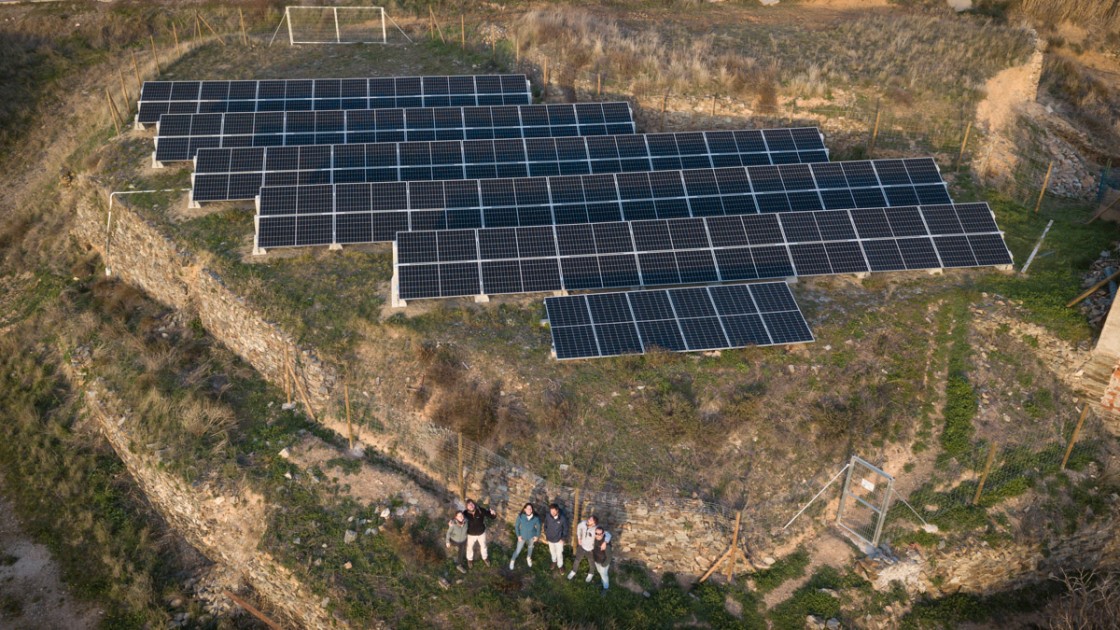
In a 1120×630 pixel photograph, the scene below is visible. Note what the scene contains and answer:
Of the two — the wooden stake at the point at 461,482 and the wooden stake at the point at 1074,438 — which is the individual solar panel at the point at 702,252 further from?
the wooden stake at the point at 1074,438

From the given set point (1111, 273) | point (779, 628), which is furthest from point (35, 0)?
point (1111, 273)

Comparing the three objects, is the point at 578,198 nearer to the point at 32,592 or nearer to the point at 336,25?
the point at 32,592

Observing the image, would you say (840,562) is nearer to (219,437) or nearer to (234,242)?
(219,437)

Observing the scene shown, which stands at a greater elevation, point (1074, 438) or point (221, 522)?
point (1074, 438)

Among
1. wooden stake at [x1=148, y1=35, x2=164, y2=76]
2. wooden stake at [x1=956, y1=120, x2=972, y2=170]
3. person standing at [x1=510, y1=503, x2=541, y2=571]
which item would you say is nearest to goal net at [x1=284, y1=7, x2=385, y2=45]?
wooden stake at [x1=148, y1=35, x2=164, y2=76]

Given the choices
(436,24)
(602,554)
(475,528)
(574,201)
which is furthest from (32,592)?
(436,24)

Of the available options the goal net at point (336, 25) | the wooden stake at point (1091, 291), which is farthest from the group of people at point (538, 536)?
the goal net at point (336, 25)

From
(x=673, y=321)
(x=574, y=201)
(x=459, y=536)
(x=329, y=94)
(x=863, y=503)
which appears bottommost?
(x=329, y=94)

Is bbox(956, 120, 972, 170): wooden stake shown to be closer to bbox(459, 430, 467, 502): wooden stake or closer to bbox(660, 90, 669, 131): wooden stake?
bbox(660, 90, 669, 131): wooden stake
